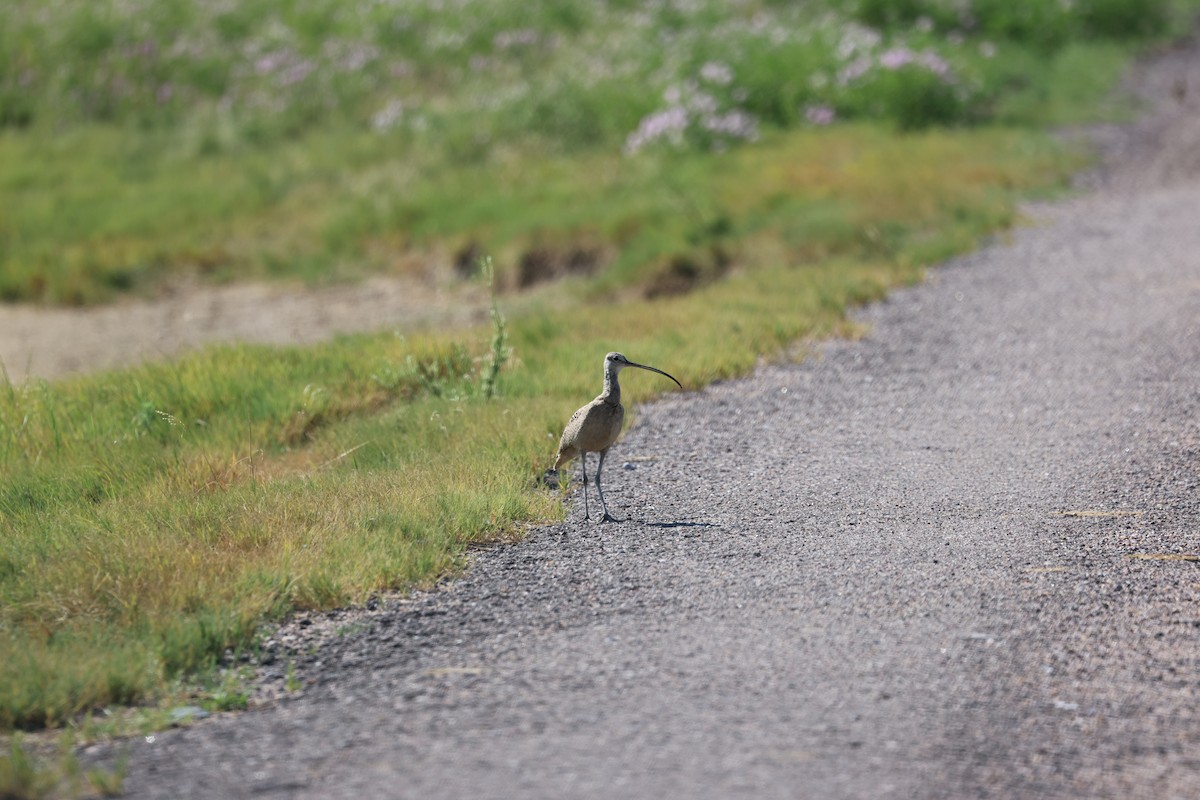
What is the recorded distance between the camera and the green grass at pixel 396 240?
6.22 metres

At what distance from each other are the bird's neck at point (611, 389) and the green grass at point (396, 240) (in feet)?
2.11

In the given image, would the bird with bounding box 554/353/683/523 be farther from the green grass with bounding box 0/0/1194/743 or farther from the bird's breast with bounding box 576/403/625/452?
the green grass with bounding box 0/0/1194/743

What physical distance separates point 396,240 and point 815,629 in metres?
11.6

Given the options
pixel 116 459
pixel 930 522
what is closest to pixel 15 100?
pixel 116 459

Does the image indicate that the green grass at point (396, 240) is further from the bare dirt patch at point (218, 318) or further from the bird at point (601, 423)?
the bare dirt patch at point (218, 318)

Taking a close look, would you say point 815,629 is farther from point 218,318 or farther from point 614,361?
point 218,318

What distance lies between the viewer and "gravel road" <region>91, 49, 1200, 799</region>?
4551 millimetres

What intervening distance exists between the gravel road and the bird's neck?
61 cm

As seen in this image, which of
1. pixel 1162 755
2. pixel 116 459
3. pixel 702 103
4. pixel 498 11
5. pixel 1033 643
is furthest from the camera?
pixel 498 11

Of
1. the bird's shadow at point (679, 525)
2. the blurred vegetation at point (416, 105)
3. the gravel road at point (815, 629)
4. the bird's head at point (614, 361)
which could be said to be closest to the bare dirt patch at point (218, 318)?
the blurred vegetation at point (416, 105)

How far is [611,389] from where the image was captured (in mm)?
6941

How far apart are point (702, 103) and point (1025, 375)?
8866 mm

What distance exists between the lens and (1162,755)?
464 cm

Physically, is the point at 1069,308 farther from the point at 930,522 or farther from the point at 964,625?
the point at 964,625
